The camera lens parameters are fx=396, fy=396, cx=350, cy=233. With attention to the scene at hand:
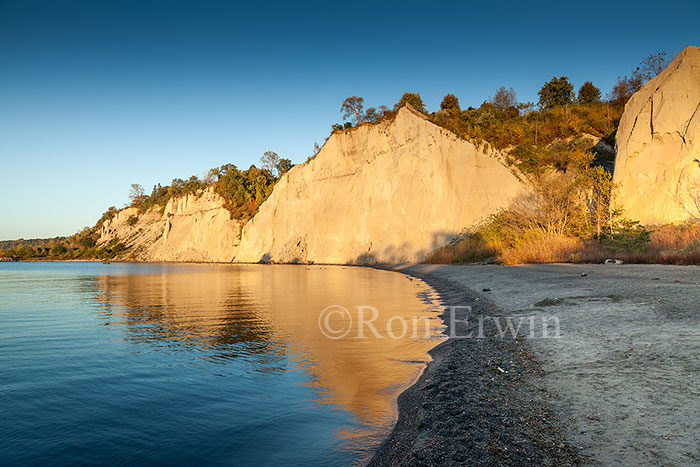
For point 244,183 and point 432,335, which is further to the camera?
point 244,183

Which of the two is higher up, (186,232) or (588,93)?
(588,93)

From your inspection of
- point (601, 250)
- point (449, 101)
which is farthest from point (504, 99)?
point (601, 250)

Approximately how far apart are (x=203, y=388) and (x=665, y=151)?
31.3m

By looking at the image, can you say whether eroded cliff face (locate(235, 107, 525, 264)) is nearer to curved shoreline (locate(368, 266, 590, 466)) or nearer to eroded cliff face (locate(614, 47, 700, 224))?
eroded cliff face (locate(614, 47, 700, 224))

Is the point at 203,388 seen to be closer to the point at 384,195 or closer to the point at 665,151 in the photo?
the point at 665,151

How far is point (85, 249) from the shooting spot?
367 ft

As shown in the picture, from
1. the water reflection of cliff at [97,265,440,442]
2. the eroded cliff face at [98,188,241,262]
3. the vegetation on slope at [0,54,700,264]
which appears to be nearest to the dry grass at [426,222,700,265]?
the vegetation on slope at [0,54,700,264]

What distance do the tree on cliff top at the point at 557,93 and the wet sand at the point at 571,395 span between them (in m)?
49.1

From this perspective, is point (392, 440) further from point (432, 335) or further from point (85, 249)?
point (85, 249)

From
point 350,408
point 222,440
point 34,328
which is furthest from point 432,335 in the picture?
point 34,328

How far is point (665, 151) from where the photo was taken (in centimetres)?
2592

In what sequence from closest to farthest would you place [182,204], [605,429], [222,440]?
[605,429]
[222,440]
[182,204]

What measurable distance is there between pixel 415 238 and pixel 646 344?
3852cm

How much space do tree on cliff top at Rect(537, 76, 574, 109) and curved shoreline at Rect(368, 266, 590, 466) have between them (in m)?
52.3
